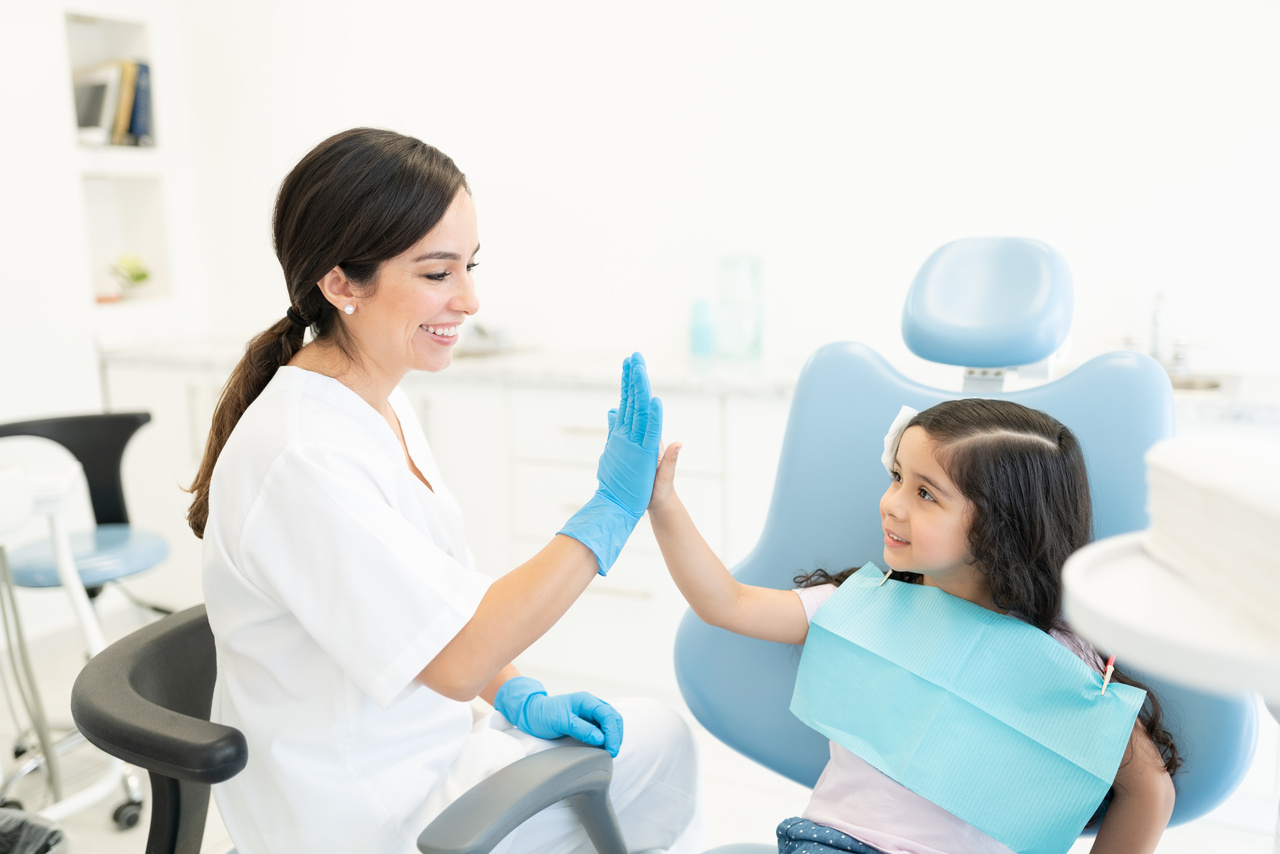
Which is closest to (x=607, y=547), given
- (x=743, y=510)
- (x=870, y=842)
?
(x=870, y=842)

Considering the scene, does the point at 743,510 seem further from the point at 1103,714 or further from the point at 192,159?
the point at 192,159

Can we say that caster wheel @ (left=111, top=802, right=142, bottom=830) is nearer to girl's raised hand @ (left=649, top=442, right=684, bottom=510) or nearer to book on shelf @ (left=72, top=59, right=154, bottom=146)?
girl's raised hand @ (left=649, top=442, right=684, bottom=510)

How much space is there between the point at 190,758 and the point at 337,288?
547 mm

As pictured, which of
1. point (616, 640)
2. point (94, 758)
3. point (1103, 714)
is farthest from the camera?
point (616, 640)

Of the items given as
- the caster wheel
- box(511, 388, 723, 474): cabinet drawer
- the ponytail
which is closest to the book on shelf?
box(511, 388, 723, 474): cabinet drawer

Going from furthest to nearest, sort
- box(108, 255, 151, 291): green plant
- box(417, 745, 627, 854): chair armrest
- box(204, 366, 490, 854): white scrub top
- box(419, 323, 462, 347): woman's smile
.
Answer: box(108, 255, 151, 291): green plant, box(419, 323, 462, 347): woman's smile, box(204, 366, 490, 854): white scrub top, box(417, 745, 627, 854): chair armrest

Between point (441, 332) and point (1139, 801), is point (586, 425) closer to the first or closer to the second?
point (441, 332)

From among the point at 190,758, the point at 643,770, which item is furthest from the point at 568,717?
the point at 190,758

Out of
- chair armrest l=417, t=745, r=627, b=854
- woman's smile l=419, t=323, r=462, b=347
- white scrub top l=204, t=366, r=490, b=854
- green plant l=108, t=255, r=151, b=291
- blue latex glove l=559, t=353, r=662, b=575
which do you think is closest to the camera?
chair armrest l=417, t=745, r=627, b=854

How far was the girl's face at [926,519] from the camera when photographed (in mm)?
1080

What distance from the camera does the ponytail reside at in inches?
48.8

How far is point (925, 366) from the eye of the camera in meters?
2.48

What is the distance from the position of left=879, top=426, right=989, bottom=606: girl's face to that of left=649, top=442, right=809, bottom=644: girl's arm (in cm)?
16

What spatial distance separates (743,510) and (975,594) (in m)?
1.26
